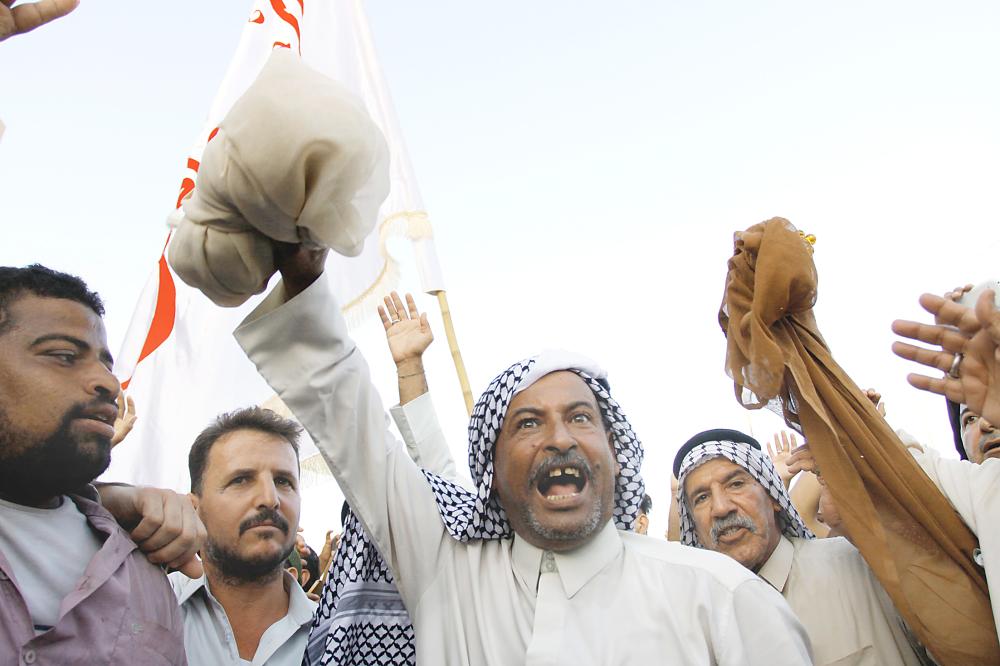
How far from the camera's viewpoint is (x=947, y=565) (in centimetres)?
230

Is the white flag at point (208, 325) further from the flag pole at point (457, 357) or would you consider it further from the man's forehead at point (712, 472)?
the man's forehead at point (712, 472)

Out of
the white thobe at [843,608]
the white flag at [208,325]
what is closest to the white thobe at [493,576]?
the white thobe at [843,608]

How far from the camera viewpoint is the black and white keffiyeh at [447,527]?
2.39 m

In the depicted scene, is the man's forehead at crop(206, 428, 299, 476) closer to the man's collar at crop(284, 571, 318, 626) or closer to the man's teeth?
the man's collar at crop(284, 571, 318, 626)

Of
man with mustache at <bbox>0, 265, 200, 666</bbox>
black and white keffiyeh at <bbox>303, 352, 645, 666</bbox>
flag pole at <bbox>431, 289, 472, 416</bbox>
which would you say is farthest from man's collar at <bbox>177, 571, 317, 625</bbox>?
flag pole at <bbox>431, 289, 472, 416</bbox>

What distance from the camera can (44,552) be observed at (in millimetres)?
1808

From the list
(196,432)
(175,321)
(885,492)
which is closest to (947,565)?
(885,492)

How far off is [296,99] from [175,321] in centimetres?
327

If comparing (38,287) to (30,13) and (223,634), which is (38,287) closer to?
(30,13)

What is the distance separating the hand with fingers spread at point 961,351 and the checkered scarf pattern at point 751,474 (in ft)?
3.37

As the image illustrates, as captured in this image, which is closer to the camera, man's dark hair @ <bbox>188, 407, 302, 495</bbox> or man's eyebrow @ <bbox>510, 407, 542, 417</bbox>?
man's eyebrow @ <bbox>510, 407, 542, 417</bbox>

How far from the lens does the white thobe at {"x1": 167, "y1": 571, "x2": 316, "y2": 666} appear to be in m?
2.71

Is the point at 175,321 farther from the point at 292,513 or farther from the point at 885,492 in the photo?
the point at 885,492

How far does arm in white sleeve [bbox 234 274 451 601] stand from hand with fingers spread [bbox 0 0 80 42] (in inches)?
32.9
